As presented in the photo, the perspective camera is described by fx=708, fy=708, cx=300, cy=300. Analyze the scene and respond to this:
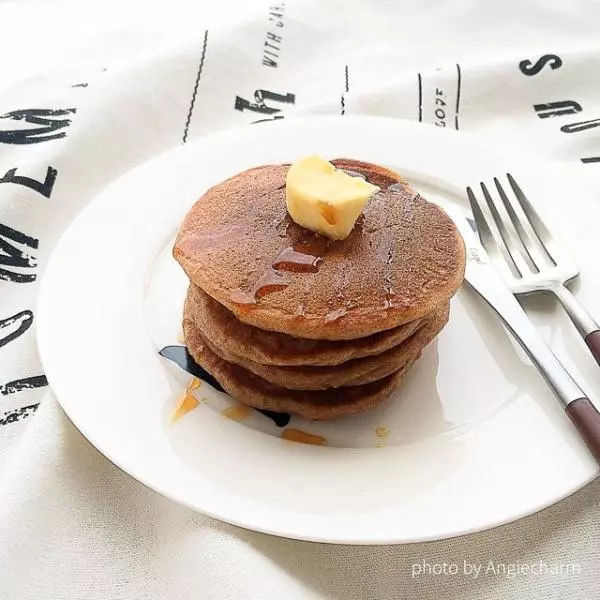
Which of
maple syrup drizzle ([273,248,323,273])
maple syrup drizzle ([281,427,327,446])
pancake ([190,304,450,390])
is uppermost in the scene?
maple syrup drizzle ([273,248,323,273])

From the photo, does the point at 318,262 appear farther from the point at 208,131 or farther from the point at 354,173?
the point at 208,131

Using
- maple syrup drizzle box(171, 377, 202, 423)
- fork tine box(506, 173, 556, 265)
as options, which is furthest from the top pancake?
fork tine box(506, 173, 556, 265)

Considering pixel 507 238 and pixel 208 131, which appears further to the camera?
pixel 208 131

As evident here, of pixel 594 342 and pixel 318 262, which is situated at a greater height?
pixel 318 262

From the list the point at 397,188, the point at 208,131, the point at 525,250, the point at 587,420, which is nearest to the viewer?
the point at 587,420

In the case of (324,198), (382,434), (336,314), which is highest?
(324,198)

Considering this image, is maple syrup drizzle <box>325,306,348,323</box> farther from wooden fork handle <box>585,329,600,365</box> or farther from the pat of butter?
wooden fork handle <box>585,329,600,365</box>

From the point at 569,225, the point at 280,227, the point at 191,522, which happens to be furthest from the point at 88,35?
the point at 191,522

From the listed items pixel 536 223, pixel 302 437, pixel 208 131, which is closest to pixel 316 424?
pixel 302 437
